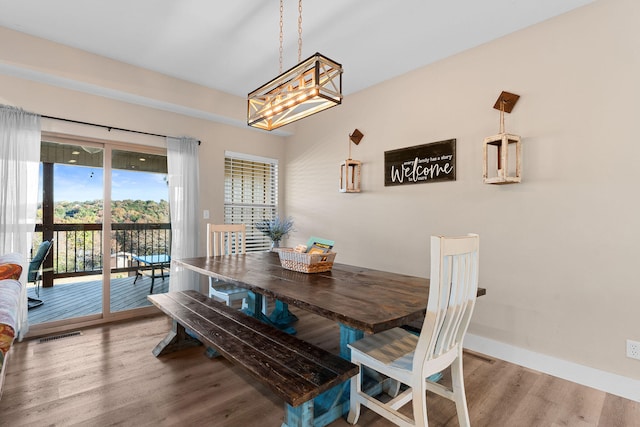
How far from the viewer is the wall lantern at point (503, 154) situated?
7.98 feet

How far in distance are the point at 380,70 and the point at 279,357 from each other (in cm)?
296

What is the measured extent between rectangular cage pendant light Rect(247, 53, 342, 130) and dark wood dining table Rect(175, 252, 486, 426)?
1116 mm

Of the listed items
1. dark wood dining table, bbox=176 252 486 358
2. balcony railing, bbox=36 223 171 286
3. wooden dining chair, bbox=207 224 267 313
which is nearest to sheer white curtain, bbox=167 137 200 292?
balcony railing, bbox=36 223 171 286

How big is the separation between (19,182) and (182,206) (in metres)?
1.43

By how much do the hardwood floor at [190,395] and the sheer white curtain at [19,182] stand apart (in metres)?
0.88

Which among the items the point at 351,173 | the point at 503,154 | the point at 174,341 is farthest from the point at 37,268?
the point at 503,154

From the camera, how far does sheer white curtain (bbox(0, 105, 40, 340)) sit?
108 inches

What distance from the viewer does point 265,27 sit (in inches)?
101

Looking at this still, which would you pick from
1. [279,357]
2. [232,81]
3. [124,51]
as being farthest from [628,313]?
[124,51]

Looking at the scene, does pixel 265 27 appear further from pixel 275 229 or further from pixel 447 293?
pixel 447 293

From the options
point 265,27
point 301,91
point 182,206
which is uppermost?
point 265,27

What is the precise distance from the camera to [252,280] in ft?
6.67

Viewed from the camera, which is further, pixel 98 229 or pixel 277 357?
pixel 98 229

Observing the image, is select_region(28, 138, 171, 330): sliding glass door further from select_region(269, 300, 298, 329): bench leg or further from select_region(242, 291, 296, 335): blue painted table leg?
select_region(269, 300, 298, 329): bench leg
